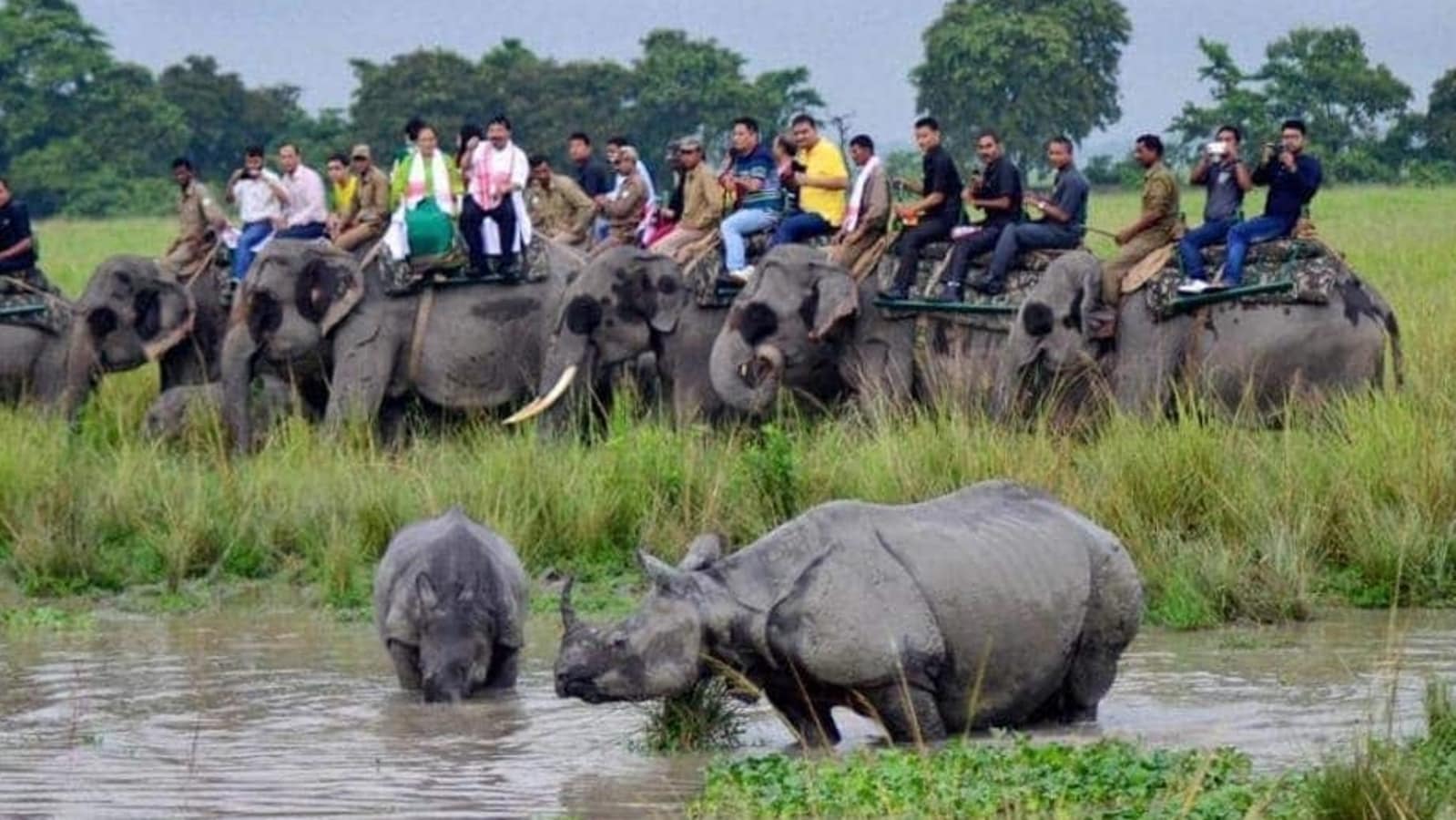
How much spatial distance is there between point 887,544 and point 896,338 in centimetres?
1150

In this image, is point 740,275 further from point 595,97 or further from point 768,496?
point 595,97

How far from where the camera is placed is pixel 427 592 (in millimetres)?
14336

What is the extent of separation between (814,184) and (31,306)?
675cm

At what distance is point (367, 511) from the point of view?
1917 cm

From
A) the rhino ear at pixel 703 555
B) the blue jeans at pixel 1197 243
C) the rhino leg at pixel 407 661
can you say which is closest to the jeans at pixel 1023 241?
the blue jeans at pixel 1197 243

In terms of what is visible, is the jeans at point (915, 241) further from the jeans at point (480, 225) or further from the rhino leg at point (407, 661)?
the rhino leg at point (407, 661)

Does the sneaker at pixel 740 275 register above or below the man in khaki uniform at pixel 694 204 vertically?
below

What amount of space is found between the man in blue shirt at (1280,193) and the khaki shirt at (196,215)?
30.8 ft

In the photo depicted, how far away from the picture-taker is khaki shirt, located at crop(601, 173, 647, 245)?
27.1m

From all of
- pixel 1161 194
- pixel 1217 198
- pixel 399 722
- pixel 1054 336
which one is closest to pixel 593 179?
pixel 1054 336

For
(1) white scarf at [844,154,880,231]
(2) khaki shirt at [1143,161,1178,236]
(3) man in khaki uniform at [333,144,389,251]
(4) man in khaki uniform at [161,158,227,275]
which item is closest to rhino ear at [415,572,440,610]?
(2) khaki shirt at [1143,161,1178,236]

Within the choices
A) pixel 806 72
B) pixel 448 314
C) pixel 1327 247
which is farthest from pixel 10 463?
pixel 806 72

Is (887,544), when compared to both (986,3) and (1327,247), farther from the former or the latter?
(986,3)

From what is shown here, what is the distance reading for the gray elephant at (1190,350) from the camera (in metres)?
22.6
